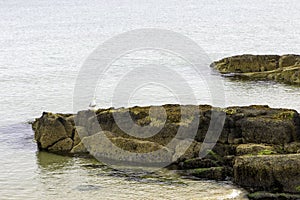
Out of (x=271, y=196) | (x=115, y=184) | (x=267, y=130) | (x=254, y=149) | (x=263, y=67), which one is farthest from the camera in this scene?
(x=263, y=67)

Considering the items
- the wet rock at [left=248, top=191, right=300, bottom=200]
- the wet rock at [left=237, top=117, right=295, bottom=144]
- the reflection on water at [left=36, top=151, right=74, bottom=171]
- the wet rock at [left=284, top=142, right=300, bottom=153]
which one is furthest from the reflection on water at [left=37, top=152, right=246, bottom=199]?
the wet rock at [left=237, top=117, right=295, bottom=144]

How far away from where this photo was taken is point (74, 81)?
5897 cm

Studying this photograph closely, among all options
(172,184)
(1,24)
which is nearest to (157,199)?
(172,184)

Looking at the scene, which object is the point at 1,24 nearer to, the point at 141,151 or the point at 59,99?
the point at 59,99

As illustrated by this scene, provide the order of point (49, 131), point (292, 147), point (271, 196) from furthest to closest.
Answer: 1. point (49, 131)
2. point (292, 147)
3. point (271, 196)

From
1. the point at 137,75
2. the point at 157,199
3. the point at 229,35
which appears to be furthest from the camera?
the point at 229,35

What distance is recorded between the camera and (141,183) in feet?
98.7

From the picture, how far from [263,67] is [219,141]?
1056 inches

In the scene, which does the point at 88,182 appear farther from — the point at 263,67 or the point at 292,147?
the point at 263,67

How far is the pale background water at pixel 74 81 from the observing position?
98.6 ft

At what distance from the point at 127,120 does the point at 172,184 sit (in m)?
5.71

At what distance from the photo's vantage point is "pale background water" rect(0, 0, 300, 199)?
30.0 metres

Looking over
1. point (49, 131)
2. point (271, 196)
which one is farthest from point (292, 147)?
point (49, 131)

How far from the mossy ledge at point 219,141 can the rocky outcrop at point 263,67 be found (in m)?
21.0
